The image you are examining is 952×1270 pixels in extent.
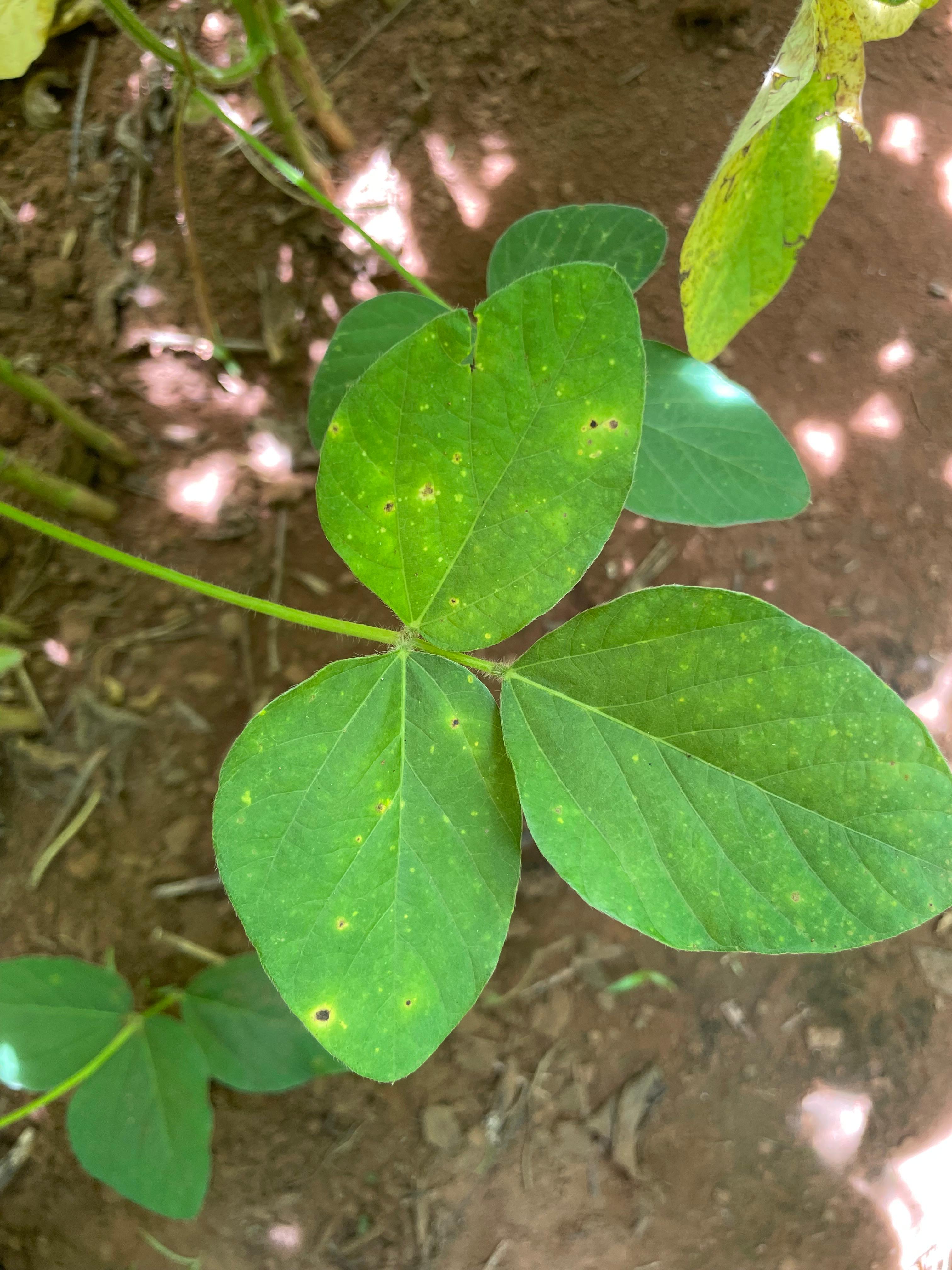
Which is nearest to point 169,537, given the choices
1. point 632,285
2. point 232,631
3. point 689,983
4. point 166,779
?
point 232,631

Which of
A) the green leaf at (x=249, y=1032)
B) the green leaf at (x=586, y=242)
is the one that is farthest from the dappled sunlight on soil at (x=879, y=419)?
the green leaf at (x=249, y=1032)

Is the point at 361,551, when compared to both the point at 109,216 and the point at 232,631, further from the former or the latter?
the point at 109,216

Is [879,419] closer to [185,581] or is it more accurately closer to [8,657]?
[185,581]

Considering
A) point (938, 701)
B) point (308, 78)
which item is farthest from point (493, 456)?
point (938, 701)

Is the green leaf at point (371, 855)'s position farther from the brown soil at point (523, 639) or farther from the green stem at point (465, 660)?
the brown soil at point (523, 639)

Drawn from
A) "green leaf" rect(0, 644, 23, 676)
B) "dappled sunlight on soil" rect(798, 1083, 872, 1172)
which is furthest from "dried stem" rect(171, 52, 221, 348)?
"dappled sunlight on soil" rect(798, 1083, 872, 1172)
